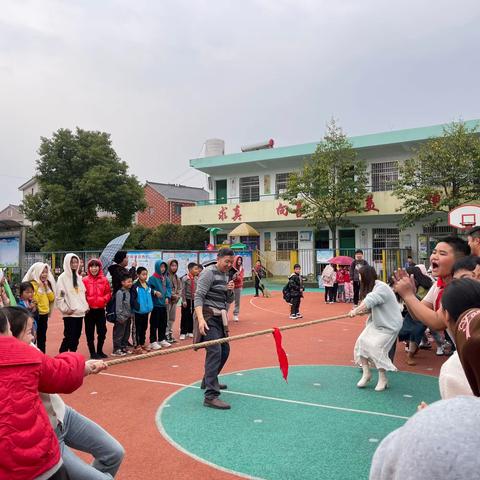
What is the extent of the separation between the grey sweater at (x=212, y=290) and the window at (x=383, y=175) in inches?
824

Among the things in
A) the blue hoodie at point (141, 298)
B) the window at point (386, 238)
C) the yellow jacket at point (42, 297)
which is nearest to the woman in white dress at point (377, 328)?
the blue hoodie at point (141, 298)

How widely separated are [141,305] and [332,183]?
17.0 metres

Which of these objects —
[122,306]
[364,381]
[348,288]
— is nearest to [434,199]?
[348,288]

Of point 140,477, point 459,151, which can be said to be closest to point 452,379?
point 140,477

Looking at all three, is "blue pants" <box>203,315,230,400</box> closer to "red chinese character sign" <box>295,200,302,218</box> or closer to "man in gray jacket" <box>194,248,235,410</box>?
"man in gray jacket" <box>194,248,235,410</box>

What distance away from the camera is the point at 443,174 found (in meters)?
20.3

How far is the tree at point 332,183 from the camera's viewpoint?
922 inches

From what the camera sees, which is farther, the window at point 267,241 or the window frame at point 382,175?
the window at point 267,241

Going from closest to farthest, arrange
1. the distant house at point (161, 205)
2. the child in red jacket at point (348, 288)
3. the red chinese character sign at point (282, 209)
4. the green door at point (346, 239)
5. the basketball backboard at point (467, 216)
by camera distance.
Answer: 1. the basketball backboard at point (467, 216)
2. the child in red jacket at point (348, 288)
3. the green door at point (346, 239)
4. the red chinese character sign at point (282, 209)
5. the distant house at point (161, 205)

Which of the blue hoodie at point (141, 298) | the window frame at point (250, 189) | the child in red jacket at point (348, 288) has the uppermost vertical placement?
the window frame at point (250, 189)

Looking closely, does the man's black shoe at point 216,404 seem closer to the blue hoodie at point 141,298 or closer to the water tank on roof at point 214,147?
the blue hoodie at point 141,298

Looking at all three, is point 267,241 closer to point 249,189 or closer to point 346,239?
point 249,189

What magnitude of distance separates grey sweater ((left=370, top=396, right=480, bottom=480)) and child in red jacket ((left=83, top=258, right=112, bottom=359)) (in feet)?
24.6

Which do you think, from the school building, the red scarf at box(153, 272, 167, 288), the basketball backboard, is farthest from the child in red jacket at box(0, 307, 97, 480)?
the school building
